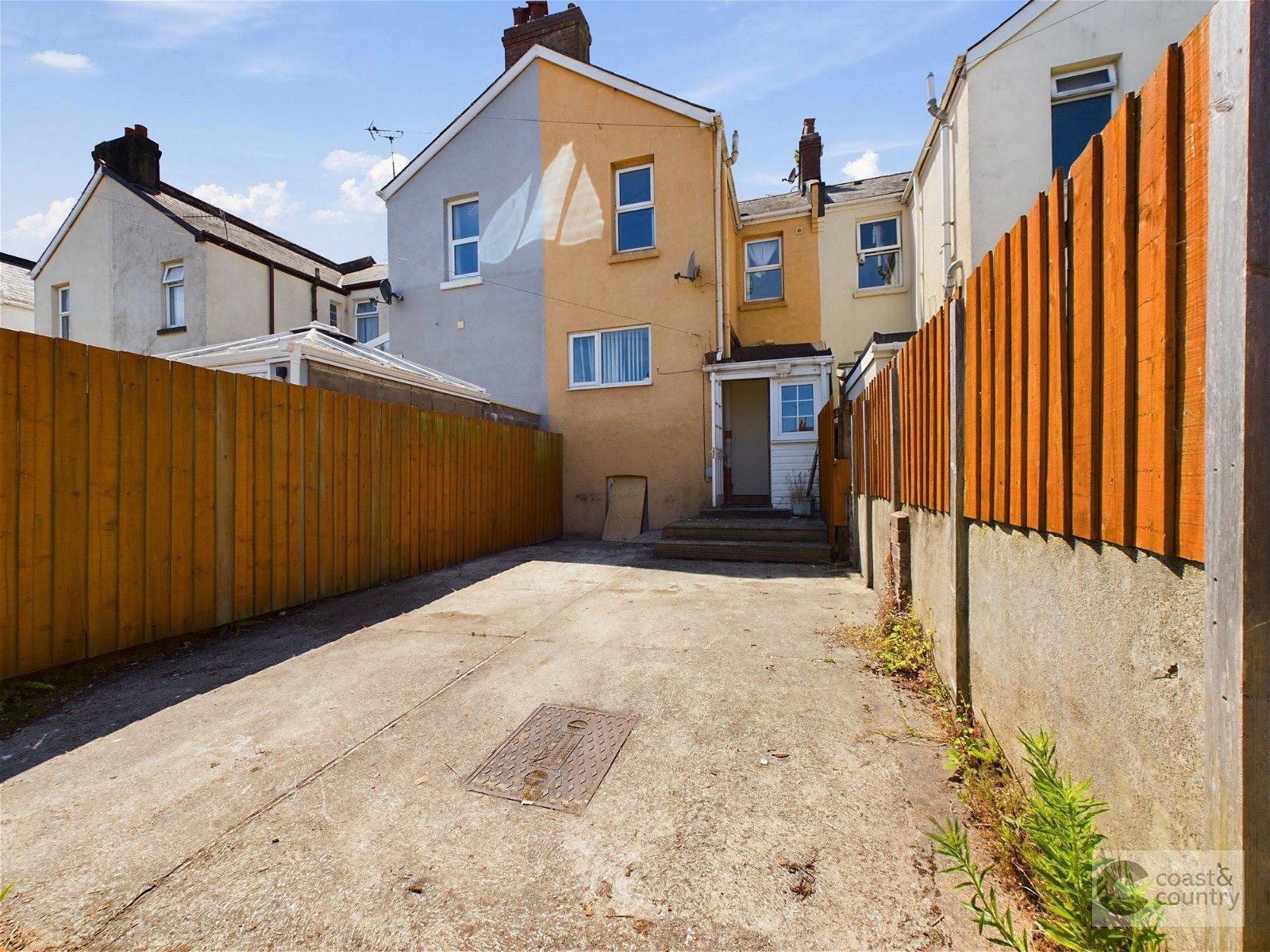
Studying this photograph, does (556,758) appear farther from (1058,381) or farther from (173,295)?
(173,295)

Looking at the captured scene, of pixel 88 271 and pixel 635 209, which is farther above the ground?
pixel 88 271

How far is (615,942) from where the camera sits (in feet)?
5.42

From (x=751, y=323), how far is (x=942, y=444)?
10274 mm

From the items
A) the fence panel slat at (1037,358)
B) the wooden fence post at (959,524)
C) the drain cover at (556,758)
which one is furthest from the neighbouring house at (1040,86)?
the drain cover at (556,758)

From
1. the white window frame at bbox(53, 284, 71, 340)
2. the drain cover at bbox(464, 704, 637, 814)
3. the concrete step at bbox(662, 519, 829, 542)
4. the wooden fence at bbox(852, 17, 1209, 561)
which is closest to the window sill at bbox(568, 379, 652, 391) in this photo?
the concrete step at bbox(662, 519, 829, 542)

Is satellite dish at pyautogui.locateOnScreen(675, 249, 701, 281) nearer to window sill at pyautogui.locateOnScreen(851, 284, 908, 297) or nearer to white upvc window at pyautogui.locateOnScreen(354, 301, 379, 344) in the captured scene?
window sill at pyautogui.locateOnScreen(851, 284, 908, 297)

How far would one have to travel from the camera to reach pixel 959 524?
117 inches

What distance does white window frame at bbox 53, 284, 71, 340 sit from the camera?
51.1 feet

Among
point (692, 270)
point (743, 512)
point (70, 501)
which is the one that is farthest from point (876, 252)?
point (70, 501)

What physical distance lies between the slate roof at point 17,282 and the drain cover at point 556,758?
72.9 ft

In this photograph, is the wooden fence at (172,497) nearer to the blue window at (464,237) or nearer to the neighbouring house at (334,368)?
the neighbouring house at (334,368)

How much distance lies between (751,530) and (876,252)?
25.1 ft

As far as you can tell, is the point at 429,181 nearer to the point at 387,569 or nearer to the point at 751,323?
the point at 751,323

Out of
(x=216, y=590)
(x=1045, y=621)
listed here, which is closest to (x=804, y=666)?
(x=1045, y=621)
